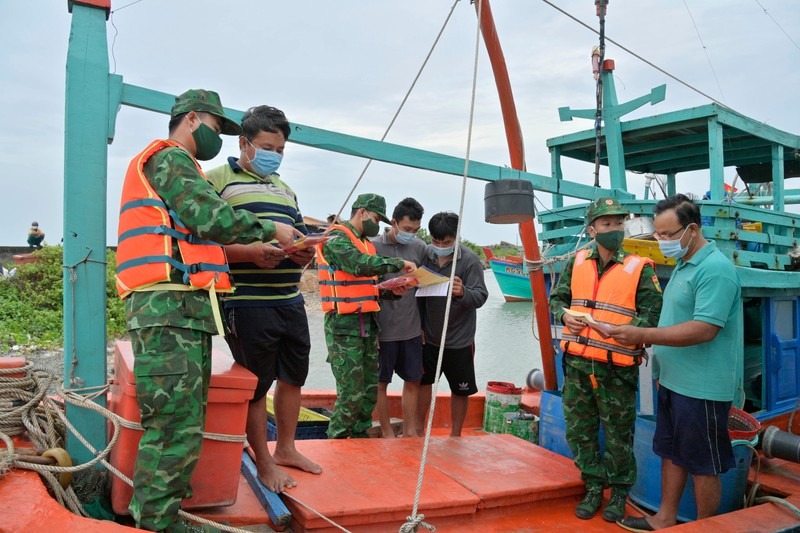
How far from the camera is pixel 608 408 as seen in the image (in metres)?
3.28

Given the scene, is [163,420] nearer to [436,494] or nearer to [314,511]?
[314,511]

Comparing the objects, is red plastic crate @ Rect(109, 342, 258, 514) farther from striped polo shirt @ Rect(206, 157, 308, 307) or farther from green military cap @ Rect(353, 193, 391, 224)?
green military cap @ Rect(353, 193, 391, 224)

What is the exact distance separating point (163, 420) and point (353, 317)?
1.90 metres

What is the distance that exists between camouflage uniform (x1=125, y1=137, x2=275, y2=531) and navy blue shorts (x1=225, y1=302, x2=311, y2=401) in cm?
52

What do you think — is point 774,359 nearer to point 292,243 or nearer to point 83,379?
point 292,243

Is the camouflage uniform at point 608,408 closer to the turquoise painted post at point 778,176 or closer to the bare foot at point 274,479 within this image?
the bare foot at point 274,479

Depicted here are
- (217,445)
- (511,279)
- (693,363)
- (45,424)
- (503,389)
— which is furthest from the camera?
(511,279)

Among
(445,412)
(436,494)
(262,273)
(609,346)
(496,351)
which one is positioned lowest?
(496,351)

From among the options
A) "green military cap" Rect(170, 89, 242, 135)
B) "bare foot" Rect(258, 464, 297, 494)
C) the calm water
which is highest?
"green military cap" Rect(170, 89, 242, 135)

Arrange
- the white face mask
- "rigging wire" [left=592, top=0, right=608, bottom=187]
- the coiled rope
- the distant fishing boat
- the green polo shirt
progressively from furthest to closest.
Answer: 1. the distant fishing boat
2. "rigging wire" [left=592, top=0, right=608, bottom=187]
3. the white face mask
4. the green polo shirt
5. the coiled rope

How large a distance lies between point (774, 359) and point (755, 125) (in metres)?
2.16

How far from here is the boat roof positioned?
504 cm

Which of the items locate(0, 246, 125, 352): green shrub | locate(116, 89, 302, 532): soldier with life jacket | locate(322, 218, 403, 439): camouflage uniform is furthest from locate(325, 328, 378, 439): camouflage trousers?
locate(0, 246, 125, 352): green shrub

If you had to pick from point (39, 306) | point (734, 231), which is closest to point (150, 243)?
point (734, 231)
